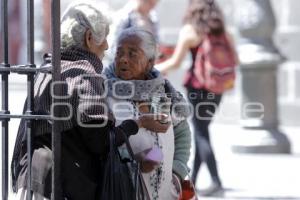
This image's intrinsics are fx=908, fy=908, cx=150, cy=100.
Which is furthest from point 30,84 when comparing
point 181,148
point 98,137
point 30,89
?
point 181,148

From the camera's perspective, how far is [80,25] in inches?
154

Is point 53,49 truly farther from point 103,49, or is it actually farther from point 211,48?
point 211,48

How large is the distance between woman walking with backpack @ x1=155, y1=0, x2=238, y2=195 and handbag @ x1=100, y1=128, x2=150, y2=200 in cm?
375

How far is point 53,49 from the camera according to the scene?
12.0ft

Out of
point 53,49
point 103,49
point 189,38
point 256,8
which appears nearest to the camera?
point 53,49

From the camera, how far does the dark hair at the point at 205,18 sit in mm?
7836

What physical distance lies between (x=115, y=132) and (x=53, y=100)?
1.02 ft

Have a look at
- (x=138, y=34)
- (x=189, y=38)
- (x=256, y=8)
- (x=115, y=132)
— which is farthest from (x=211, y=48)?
(x=115, y=132)

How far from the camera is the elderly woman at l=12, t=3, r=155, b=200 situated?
376cm

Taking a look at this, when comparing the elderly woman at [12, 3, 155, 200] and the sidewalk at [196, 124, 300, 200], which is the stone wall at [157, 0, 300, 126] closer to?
the sidewalk at [196, 124, 300, 200]

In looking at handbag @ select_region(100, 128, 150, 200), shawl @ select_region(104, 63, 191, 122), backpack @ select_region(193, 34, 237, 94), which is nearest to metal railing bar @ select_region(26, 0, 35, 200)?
handbag @ select_region(100, 128, 150, 200)

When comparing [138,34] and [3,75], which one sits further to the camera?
[138,34]

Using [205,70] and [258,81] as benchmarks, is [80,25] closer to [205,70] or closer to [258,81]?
[205,70]

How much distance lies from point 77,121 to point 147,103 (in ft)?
1.96
